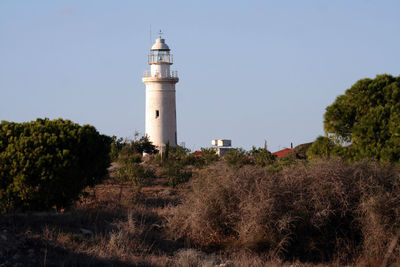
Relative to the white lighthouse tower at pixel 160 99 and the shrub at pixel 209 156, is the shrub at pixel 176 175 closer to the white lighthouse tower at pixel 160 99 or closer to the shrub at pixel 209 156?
the shrub at pixel 209 156

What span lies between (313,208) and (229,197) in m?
1.93

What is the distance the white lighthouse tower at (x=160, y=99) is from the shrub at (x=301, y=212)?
29.2m

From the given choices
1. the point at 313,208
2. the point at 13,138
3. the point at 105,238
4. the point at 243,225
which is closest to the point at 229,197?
the point at 243,225

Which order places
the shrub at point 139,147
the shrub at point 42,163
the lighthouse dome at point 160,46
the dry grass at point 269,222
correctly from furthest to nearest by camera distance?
1. the lighthouse dome at point 160,46
2. the shrub at point 139,147
3. the shrub at point 42,163
4. the dry grass at point 269,222

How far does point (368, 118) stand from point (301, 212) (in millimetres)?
6527

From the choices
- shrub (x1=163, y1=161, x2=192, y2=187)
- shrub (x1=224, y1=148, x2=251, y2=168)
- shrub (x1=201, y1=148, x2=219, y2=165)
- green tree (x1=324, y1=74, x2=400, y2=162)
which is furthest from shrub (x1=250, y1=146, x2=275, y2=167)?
green tree (x1=324, y1=74, x2=400, y2=162)

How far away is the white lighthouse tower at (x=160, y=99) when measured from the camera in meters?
42.3

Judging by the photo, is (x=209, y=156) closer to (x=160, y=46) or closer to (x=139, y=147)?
(x=139, y=147)

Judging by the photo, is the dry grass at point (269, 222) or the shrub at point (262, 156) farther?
the shrub at point (262, 156)

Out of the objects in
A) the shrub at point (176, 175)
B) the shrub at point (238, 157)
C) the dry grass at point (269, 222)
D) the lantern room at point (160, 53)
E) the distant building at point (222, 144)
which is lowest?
the dry grass at point (269, 222)

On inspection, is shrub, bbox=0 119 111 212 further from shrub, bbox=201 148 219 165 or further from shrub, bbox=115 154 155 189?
shrub, bbox=201 148 219 165

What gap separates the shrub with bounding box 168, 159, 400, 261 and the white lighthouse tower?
2919cm

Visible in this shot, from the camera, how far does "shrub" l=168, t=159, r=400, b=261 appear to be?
1209cm

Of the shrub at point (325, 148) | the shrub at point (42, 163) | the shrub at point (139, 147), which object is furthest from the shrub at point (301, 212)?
the shrub at point (139, 147)
